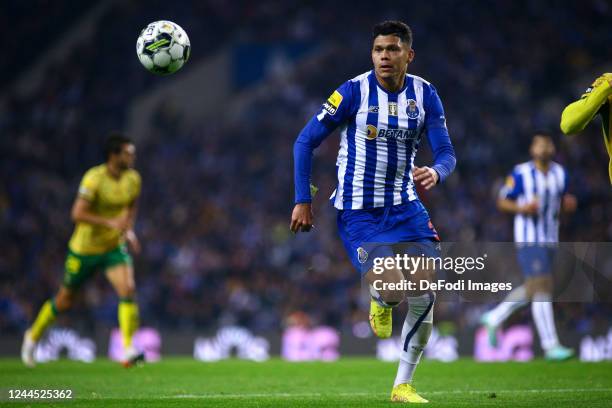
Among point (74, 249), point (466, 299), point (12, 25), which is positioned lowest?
point (466, 299)

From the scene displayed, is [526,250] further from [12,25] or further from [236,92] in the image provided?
[12,25]

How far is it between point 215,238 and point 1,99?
31.4 ft

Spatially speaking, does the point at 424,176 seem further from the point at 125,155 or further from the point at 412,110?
the point at 125,155

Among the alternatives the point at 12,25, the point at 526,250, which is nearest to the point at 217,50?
the point at 12,25

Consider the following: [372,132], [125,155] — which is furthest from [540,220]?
[372,132]

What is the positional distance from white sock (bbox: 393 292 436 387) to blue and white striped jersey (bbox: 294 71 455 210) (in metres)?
0.71

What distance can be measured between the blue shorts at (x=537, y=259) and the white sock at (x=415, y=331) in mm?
4658

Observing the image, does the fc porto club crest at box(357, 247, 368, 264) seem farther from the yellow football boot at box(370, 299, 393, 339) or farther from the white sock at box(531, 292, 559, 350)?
the white sock at box(531, 292, 559, 350)

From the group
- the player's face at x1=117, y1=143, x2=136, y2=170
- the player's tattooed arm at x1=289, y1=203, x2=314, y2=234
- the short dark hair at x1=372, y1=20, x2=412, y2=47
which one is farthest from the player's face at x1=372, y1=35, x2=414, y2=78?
the player's face at x1=117, y1=143, x2=136, y2=170

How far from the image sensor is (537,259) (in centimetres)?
1116

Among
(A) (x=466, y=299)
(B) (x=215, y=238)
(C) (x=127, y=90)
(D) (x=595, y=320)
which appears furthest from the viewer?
(C) (x=127, y=90)

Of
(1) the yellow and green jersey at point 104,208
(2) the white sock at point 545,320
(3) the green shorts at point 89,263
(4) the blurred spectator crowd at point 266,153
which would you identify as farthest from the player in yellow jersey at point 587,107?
(4) the blurred spectator crowd at point 266,153

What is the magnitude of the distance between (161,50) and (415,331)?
342 centimetres

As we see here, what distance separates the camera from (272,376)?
1012 cm
